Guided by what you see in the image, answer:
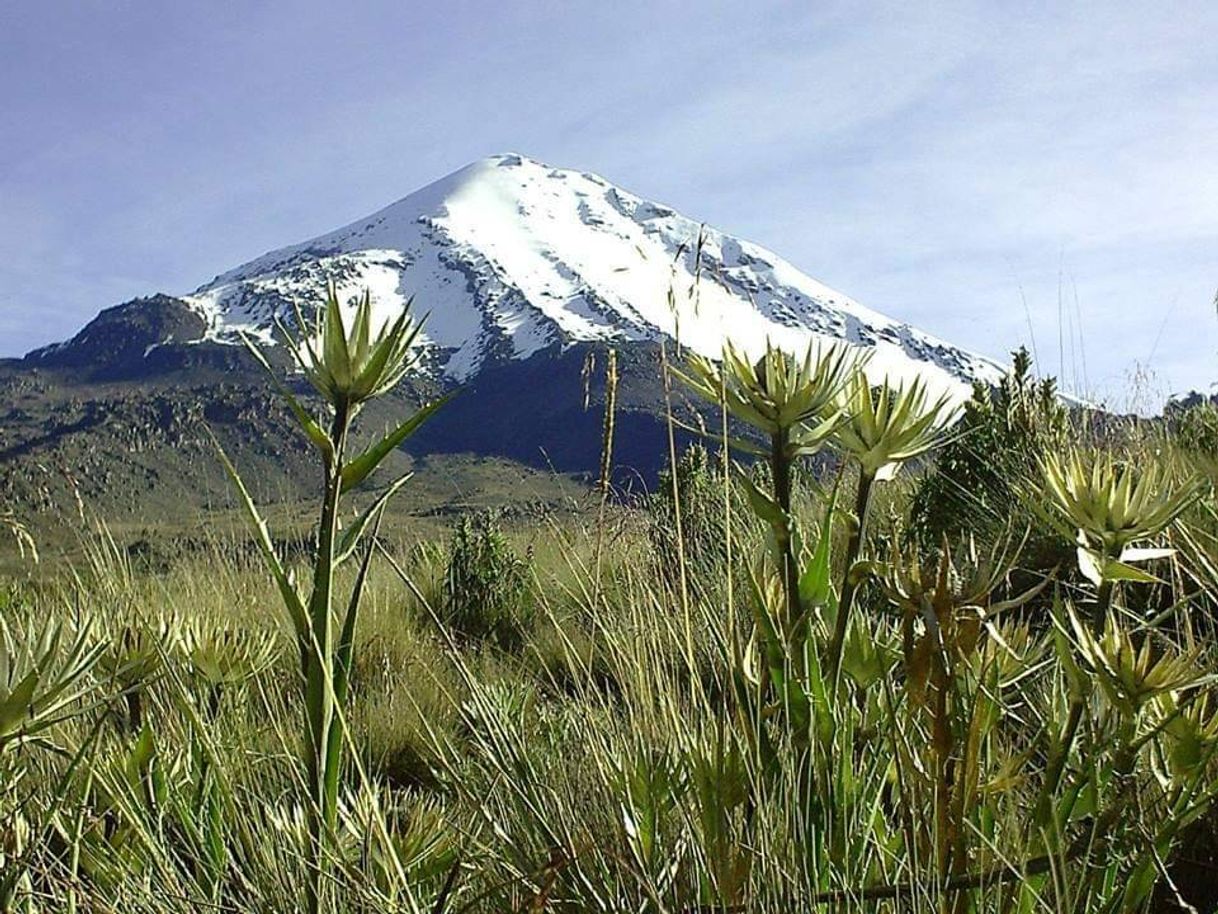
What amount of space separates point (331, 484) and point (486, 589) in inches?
158

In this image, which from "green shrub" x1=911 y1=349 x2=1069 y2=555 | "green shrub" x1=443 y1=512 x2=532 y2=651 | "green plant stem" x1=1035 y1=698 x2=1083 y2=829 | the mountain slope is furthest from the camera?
the mountain slope

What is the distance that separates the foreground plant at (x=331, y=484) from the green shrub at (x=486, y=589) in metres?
3.54

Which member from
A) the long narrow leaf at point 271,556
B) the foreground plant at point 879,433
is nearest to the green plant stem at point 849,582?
the foreground plant at point 879,433

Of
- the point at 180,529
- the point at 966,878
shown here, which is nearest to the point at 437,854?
the point at 966,878

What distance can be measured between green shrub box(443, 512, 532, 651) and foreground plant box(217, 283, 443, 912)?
3.54 metres

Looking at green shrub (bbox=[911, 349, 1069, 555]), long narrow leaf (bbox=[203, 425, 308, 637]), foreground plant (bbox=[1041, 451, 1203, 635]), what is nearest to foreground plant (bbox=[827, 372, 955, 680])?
foreground plant (bbox=[1041, 451, 1203, 635])

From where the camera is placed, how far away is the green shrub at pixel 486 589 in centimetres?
485

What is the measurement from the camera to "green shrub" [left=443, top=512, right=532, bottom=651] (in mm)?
4852

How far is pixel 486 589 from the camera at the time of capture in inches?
199

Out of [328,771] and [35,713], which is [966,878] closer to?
[328,771]

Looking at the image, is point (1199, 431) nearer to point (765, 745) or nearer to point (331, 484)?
point (765, 745)

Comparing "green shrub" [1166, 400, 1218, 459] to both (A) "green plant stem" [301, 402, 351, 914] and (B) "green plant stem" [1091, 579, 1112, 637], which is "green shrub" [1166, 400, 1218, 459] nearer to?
(B) "green plant stem" [1091, 579, 1112, 637]

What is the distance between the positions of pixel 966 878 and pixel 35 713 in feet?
2.88

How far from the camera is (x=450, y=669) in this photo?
377 cm
